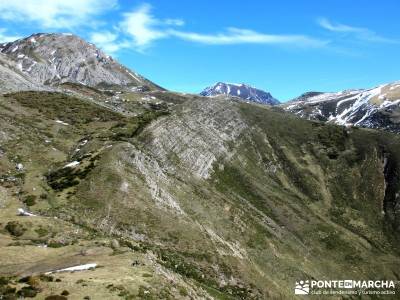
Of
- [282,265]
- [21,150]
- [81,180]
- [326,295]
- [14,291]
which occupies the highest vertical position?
[21,150]

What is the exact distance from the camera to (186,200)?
93500mm

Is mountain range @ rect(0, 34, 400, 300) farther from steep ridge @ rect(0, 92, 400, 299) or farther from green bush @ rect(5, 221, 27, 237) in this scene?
steep ridge @ rect(0, 92, 400, 299)

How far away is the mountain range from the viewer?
47.1 metres

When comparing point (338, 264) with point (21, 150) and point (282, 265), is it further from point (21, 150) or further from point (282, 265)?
point (21, 150)

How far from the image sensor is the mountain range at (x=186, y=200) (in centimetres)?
4708

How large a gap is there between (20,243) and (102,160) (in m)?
39.2

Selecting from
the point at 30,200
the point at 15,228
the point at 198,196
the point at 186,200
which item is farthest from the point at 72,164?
the point at 15,228

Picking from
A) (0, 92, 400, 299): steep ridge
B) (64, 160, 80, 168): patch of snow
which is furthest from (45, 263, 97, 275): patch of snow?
(64, 160, 80, 168): patch of snow

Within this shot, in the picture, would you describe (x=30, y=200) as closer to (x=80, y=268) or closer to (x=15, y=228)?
(x=15, y=228)

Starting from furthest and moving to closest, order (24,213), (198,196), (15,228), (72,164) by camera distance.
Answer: (198,196), (72,164), (24,213), (15,228)

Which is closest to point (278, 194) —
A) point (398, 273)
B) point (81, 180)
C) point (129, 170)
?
point (398, 273)

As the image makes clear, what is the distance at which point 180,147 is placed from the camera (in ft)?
403

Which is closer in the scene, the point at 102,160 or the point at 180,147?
the point at 102,160

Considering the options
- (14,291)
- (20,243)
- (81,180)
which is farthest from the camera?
(81,180)
